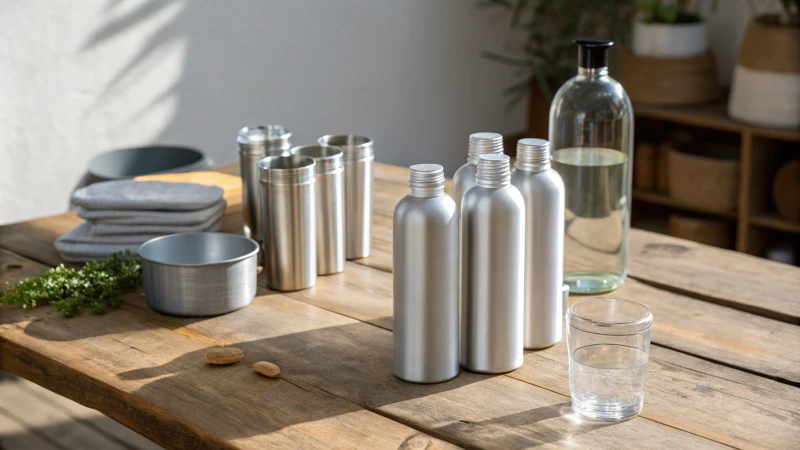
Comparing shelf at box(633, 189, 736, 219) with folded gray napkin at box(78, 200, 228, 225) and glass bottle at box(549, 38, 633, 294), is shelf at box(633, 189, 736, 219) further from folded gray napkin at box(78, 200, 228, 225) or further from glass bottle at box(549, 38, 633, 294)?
folded gray napkin at box(78, 200, 228, 225)

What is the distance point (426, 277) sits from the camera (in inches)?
39.4

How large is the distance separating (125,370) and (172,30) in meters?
1.93

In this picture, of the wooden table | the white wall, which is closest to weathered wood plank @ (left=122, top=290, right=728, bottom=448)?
the wooden table

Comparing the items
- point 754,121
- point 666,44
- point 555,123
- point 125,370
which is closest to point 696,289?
point 555,123

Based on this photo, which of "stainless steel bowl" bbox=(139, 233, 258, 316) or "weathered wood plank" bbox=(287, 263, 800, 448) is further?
"stainless steel bowl" bbox=(139, 233, 258, 316)

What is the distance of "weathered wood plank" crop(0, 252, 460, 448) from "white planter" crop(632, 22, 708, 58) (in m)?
2.42

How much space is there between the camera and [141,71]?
2.80 meters

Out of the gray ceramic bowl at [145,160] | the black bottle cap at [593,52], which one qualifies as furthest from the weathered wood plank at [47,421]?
the black bottle cap at [593,52]

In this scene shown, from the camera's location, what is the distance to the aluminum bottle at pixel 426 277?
0.99m

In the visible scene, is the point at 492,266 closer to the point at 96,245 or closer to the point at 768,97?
the point at 96,245

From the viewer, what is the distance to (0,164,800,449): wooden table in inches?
37.5

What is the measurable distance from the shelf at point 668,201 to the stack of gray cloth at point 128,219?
2.17 meters

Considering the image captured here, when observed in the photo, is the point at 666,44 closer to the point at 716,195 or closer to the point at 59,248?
the point at 716,195

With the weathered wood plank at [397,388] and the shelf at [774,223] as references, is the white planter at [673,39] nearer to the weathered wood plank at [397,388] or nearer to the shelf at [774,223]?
the shelf at [774,223]
